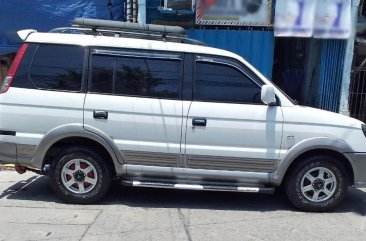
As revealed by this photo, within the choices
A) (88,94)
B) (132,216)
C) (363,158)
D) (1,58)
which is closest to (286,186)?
(363,158)

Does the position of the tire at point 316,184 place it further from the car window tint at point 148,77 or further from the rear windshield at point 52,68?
the rear windshield at point 52,68

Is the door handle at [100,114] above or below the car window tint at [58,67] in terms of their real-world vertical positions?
below

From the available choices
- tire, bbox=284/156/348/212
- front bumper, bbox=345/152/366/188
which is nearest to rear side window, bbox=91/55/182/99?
tire, bbox=284/156/348/212

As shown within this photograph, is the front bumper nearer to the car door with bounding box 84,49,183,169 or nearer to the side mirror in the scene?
the side mirror

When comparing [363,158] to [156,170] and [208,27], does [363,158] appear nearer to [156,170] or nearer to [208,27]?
[156,170]

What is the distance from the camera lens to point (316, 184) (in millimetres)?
5246

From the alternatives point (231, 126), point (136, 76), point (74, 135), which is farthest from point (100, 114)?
point (231, 126)

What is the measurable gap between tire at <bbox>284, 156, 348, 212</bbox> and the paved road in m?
0.14

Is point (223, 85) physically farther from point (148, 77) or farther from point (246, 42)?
point (246, 42)

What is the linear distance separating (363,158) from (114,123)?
2.98 m

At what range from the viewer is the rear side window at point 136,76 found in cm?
518

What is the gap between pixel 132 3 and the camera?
8.91 meters

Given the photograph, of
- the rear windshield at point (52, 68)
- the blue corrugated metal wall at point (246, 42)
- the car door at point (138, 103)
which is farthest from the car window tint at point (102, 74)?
the blue corrugated metal wall at point (246, 42)

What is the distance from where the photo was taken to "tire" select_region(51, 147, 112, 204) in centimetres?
520
